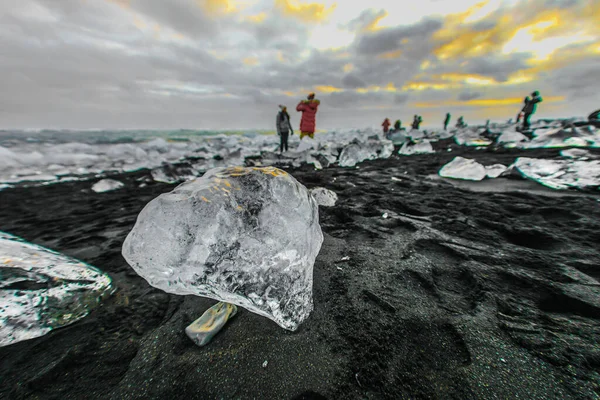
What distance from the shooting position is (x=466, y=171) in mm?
3723

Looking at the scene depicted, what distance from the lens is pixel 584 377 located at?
84 cm

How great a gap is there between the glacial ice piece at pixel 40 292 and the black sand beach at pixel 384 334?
0.23ft

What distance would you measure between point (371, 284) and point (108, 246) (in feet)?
7.90

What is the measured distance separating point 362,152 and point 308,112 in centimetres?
318

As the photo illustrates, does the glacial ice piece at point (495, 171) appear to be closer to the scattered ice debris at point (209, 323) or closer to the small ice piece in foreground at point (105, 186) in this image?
the scattered ice debris at point (209, 323)

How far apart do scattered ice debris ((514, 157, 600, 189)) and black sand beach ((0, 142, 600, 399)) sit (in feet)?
4.04

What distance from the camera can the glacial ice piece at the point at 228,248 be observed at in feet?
3.45

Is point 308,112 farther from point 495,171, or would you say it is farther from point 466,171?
point 495,171

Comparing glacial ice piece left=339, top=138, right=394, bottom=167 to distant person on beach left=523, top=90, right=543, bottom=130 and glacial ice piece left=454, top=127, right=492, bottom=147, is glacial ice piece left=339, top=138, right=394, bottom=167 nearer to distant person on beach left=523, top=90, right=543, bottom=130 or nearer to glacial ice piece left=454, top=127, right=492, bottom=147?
glacial ice piece left=454, top=127, right=492, bottom=147

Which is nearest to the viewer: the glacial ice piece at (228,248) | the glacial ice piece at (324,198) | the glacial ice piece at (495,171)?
the glacial ice piece at (228,248)

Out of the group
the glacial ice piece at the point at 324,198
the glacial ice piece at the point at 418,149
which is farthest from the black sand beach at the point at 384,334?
the glacial ice piece at the point at 418,149

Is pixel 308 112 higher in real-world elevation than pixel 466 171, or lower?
higher

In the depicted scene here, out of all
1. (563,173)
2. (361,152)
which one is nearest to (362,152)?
(361,152)

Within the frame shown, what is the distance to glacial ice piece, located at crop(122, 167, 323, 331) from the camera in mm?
1051
